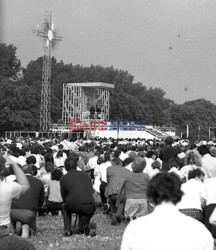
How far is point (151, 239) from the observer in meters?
3.50

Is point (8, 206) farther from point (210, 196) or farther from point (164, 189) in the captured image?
point (210, 196)

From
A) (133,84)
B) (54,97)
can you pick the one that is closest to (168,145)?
(54,97)

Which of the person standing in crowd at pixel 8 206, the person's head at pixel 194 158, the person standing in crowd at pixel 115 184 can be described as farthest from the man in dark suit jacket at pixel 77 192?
the person standing in crowd at pixel 8 206

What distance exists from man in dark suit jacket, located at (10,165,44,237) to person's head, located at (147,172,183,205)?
548cm

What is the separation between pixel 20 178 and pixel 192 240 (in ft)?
7.14

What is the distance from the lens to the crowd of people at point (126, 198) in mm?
3523

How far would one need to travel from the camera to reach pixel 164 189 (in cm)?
352

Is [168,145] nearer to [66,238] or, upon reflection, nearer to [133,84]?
[66,238]

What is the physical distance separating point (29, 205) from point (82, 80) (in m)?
87.0

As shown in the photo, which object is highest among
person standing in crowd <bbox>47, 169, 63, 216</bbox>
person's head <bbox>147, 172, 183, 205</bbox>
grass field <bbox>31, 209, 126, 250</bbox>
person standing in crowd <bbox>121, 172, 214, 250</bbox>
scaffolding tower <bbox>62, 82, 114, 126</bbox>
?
scaffolding tower <bbox>62, 82, 114, 126</bbox>

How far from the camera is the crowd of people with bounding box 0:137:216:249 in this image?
11.6ft

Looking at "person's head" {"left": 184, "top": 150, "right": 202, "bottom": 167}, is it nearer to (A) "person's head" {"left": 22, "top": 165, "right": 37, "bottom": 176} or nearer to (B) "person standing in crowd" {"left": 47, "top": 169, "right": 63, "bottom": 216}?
(B) "person standing in crowd" {"left": 47, "top": 169, "right": 63, "bottom": 216}

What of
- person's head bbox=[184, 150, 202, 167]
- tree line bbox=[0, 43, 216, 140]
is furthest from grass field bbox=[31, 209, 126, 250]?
tree line bbox=[0, 43, 216, 140]

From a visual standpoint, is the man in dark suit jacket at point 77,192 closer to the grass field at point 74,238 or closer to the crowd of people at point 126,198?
the crowd of people at point 126,198
